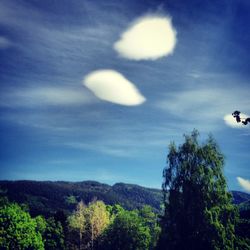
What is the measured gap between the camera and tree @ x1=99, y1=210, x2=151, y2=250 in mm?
71125

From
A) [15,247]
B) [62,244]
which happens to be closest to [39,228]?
[62,244]

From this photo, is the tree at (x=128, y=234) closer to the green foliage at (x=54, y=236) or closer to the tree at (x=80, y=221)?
the tree at (x=80, y=221)

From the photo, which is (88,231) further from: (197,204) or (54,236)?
(197,204)

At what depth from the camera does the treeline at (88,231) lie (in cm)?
7212

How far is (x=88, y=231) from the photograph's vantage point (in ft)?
283

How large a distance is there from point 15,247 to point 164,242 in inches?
2052

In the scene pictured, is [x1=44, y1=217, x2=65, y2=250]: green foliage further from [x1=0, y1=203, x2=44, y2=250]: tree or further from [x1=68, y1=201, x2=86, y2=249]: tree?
[x1=0, y1=203, x2=44, y2=250]: tree

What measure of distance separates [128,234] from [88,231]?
58.1ft

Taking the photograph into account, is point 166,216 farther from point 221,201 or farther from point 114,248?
point 114,248

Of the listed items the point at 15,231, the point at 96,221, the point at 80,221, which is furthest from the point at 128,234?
the point at 15,231

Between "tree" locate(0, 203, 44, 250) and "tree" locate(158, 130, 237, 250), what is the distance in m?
50.6

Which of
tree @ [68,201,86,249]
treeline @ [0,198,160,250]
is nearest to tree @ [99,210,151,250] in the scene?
treeline @ [0,198,160,250]

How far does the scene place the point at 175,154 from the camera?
44.1 metres

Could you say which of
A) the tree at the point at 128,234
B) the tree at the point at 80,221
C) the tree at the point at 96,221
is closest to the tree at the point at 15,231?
the tree at the point at 80,221
